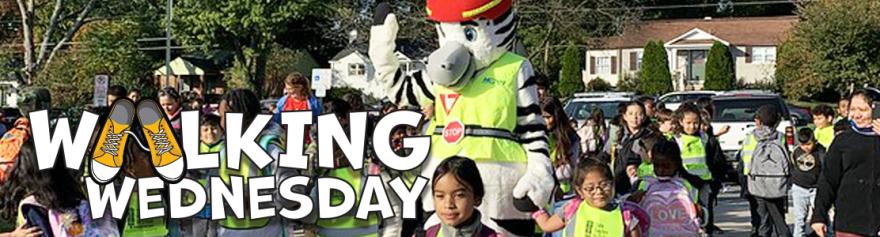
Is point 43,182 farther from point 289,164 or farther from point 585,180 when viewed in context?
point 585,180

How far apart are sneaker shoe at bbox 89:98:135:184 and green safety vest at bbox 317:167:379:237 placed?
136cm

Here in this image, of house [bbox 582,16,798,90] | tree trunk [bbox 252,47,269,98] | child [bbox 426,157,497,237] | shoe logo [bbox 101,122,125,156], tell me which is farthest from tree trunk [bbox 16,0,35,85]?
child [bbox 426,157,497,237]

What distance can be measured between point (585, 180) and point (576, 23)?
3031 centimetres

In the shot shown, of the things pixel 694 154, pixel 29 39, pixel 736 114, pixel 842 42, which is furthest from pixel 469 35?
pixel 842 42

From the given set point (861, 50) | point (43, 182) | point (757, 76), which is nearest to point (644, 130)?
point (43, 182)

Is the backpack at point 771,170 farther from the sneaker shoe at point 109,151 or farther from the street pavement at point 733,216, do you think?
the sneaker shoe at point 109,151

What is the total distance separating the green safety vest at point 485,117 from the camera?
23.1 ft

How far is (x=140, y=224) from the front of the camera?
7.82 meters

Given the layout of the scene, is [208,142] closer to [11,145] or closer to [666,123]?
[11,145]

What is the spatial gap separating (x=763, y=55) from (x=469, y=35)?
57.8 m

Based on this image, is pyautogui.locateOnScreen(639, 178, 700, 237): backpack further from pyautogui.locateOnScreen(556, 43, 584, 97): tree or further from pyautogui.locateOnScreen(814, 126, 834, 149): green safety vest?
pyautogui.locateOnScreen(556, 43, 584, 97): tree

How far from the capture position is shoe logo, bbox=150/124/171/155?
8.25 meters

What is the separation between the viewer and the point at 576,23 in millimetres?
36750

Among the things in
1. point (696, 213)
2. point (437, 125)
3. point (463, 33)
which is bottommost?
point (696, 213)
